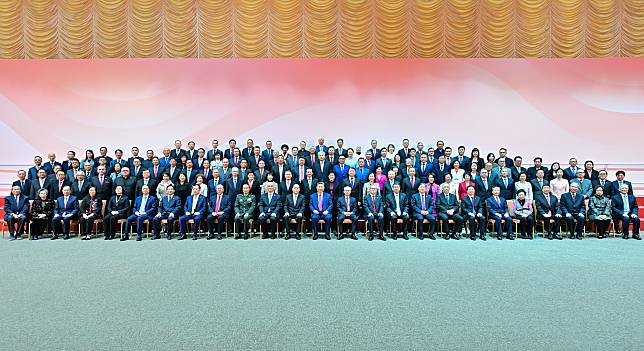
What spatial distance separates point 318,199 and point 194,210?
73.7 inches

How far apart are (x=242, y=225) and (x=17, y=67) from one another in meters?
6.35

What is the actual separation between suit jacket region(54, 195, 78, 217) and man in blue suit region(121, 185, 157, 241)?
2.56 feet

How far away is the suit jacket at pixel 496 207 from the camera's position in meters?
6.05

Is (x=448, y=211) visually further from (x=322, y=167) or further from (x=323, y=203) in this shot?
(x=322, y=167)

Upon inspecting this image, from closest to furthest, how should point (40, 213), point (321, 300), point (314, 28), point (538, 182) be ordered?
point (321, 300)
point (40, 213)
point (538, 182)
point (314, 28)

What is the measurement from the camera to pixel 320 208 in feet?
20.0

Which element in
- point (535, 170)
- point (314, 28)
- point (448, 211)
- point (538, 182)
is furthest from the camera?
point (314, 28)

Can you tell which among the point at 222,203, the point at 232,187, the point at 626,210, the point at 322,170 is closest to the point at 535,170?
the point at 626,210

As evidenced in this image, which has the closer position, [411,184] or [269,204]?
[269,204]

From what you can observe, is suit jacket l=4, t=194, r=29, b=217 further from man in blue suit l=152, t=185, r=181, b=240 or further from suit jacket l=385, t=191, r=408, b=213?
suit jacket l=385, t=191, r=408, b=213

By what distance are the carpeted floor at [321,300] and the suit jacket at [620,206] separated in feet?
5.27

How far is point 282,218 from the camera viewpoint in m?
6.15

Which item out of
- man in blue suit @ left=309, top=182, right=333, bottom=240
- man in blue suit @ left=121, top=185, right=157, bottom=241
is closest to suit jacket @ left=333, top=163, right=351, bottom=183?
man in blue suit @ left=309, top=182, right=333, bottom=240

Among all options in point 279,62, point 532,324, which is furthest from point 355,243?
point 279,62
